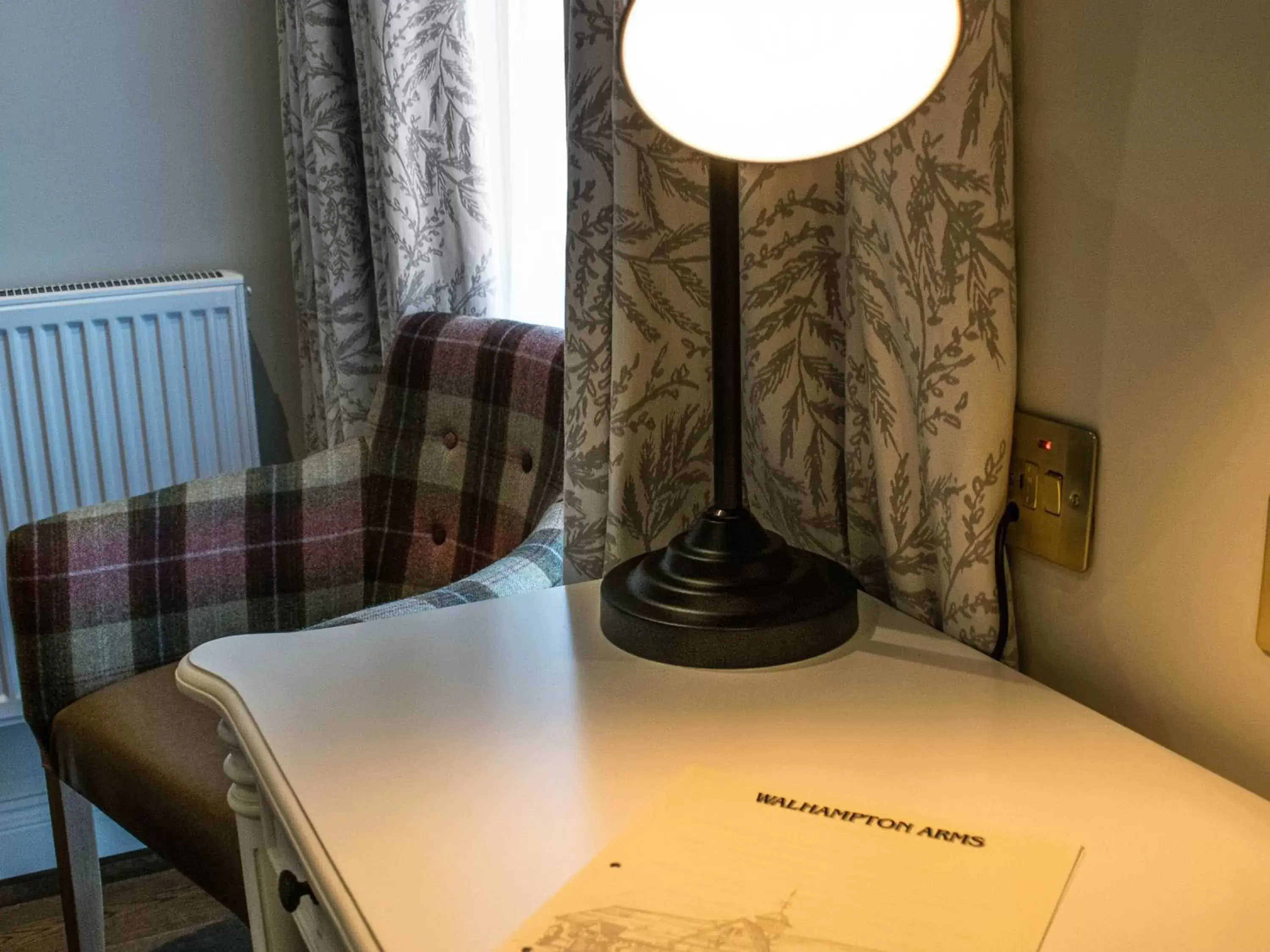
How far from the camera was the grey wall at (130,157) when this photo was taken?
1.95 m

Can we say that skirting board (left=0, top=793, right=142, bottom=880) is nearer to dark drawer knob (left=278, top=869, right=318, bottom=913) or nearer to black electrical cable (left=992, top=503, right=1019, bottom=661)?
dark drawer knob (left=278, top=869, right=318, bottom=913)

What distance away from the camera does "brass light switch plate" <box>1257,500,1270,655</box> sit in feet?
2.15

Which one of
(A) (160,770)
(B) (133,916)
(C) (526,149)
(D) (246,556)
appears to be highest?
(C) (526,149)

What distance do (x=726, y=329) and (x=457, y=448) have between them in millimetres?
798

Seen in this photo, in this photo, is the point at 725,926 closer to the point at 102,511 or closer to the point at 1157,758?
the point at 1157,758

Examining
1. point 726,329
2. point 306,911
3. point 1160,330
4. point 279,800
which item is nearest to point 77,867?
point 306,911

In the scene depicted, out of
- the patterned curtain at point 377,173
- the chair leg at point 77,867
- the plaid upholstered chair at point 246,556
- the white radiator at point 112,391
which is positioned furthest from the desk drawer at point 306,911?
the white radiator at point 112,391

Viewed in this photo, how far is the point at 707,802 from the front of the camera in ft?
2.17

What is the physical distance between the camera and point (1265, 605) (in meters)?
0.66

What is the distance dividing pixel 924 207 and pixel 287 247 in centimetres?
159

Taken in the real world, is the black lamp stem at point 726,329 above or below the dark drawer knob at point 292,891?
above

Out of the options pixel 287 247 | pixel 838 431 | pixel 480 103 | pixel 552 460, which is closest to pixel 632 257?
pixel 838 431

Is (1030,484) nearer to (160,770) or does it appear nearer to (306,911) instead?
(306,911)

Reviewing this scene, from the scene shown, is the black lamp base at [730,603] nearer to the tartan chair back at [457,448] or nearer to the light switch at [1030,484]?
the light switch at [1030,484]
